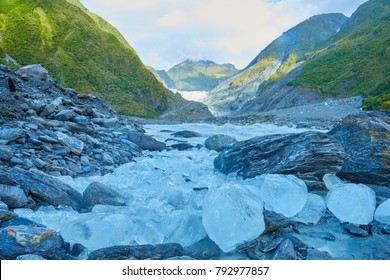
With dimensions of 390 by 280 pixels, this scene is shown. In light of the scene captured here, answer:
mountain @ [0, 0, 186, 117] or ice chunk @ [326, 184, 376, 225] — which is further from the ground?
mountain @ [0, 0, 186, 117]

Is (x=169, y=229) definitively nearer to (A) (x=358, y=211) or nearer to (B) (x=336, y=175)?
(A) (x=358, y=211)

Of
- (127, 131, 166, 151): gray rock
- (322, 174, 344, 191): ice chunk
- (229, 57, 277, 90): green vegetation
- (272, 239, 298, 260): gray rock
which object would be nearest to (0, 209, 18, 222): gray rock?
(272, 239, 298, 260): gray rock

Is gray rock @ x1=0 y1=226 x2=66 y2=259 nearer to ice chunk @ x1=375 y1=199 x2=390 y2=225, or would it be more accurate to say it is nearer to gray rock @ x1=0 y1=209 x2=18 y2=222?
gray rock @ x1=0 y1=209 x2=18 y2=222

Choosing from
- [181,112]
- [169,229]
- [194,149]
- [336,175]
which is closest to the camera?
[169,229]

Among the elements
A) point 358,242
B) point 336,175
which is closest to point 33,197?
point 358,242

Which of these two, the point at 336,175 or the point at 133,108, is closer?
the point at 336,175

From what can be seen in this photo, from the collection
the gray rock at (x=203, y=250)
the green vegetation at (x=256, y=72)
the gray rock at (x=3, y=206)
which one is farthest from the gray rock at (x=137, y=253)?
the green vegetation at (x=256, y=72)

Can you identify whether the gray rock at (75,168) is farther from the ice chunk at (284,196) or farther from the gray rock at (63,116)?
the ice chunk at (284,196)
